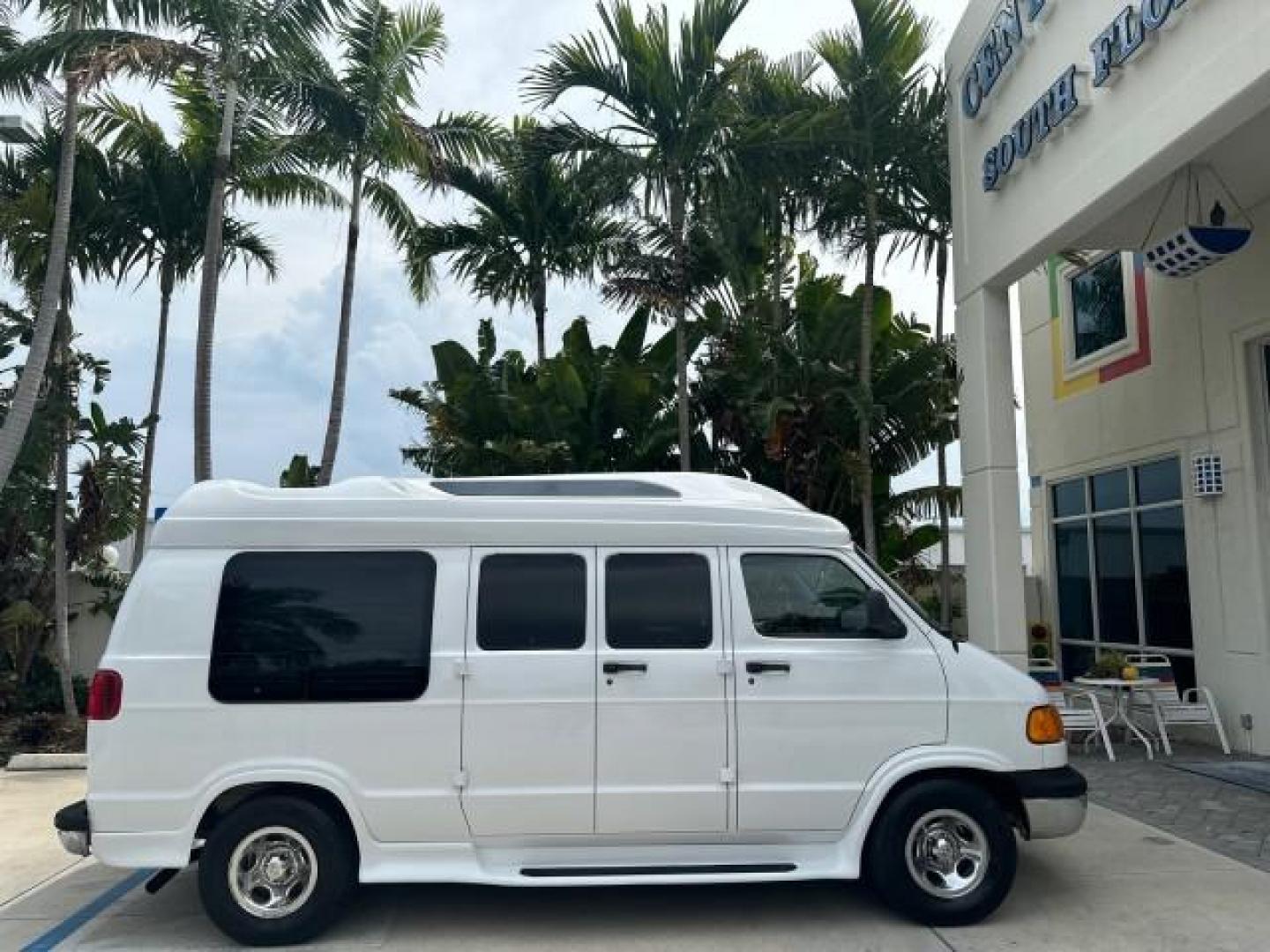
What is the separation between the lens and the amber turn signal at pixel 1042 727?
5688 millimetres

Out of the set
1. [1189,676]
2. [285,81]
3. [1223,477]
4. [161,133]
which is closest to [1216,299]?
[1223,477]

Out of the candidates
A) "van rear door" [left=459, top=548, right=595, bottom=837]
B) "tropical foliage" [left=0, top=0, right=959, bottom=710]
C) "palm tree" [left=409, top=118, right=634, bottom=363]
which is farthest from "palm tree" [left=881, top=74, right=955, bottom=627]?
"van rear door" [left=459, top=548, right=595, bottom=837]

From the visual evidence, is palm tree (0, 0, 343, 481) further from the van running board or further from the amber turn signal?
the amber turn signal

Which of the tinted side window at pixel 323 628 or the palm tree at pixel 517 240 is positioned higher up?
the palm tree at pixel 517 240

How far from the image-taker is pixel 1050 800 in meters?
5.62

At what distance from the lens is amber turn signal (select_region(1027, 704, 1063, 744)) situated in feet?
18.7

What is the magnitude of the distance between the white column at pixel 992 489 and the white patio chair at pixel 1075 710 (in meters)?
0.70

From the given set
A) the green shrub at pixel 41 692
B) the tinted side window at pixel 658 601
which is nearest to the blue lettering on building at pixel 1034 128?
the tinted side window at pixel 658 601

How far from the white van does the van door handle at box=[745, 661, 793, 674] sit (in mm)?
17

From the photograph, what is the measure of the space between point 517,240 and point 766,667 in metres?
12.5

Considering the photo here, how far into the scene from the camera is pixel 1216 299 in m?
11.0

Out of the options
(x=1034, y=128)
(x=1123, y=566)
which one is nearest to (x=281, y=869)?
(x=1034, y=128)

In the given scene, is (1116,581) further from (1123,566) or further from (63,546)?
(63,546)

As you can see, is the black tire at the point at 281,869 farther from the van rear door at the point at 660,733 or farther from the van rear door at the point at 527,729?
the van rear door at the point at 660,733
